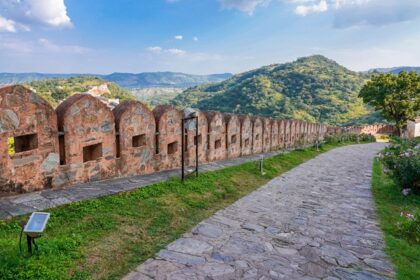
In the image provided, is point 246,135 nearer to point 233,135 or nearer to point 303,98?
point 233,135

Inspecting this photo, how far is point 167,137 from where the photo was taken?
7.24m

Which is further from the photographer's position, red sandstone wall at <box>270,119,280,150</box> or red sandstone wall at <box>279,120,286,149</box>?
red sandstone wall at <box>279,120,286,149</box>

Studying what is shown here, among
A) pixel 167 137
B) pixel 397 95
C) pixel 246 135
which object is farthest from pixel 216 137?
pixel 397 95

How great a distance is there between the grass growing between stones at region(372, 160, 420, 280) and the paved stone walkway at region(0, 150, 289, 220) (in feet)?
13.2

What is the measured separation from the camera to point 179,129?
758cm

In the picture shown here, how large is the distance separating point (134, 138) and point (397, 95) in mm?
28307

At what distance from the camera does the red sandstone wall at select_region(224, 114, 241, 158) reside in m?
10.1

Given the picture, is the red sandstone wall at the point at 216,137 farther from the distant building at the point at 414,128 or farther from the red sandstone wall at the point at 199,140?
the distant building at the point at 414,128

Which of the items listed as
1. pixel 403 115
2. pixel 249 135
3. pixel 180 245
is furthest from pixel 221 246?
pixel 403 115

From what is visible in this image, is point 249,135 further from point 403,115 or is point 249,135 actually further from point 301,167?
point 403,115

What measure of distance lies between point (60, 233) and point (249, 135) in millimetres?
8564

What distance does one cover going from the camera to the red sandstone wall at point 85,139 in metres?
5.19

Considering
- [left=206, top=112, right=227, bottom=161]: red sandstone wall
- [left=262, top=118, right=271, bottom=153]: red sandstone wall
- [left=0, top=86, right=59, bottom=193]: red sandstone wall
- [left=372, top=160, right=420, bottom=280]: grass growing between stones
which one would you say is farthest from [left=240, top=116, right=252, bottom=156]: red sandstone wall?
[left=0, top=86, right=59, bottom=193]: red sandstone wall

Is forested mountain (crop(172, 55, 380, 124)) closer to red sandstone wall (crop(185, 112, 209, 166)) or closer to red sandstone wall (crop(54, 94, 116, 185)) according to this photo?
red sandstone wall (crop(185, 112, 209, 166))
